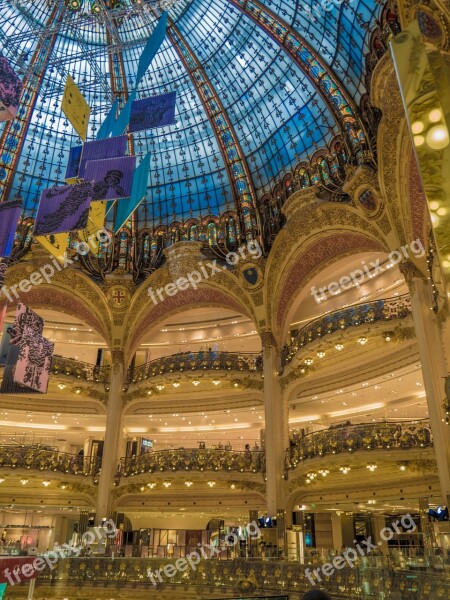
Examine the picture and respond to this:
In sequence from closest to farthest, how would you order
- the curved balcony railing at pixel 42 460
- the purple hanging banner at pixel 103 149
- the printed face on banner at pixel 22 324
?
1. the purple hanging banner at pixel 103 149
2. the printed face on banner at pixel 22 324
3. the curved balcony railing at pixel 42 460

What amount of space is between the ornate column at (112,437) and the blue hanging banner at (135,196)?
11303mm

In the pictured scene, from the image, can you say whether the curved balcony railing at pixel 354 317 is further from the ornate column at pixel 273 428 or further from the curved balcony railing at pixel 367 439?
the curved balcony railing at pixel 367 439

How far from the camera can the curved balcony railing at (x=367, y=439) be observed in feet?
60.0

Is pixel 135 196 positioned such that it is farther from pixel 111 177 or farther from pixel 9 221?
pixel 9 221

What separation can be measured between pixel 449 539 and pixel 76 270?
21.6m

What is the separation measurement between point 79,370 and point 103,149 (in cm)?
1384

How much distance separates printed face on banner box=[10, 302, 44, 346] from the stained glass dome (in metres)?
9.70

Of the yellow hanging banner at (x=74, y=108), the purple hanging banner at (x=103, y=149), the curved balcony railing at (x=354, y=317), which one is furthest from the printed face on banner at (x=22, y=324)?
the curved balcony railing at (x=354, y=317)

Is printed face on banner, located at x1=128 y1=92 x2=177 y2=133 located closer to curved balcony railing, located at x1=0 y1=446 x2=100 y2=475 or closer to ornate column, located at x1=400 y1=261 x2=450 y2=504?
ornate column, located at x1=400 y1=261 x2=450 y2=504

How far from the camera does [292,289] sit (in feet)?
85.0

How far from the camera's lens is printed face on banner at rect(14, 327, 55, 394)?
18.4 meters

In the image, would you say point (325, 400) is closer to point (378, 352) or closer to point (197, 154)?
point (378, 352)

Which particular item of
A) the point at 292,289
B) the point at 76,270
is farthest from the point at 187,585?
the point at 76,270

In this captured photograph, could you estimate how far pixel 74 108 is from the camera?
57.6 feet
